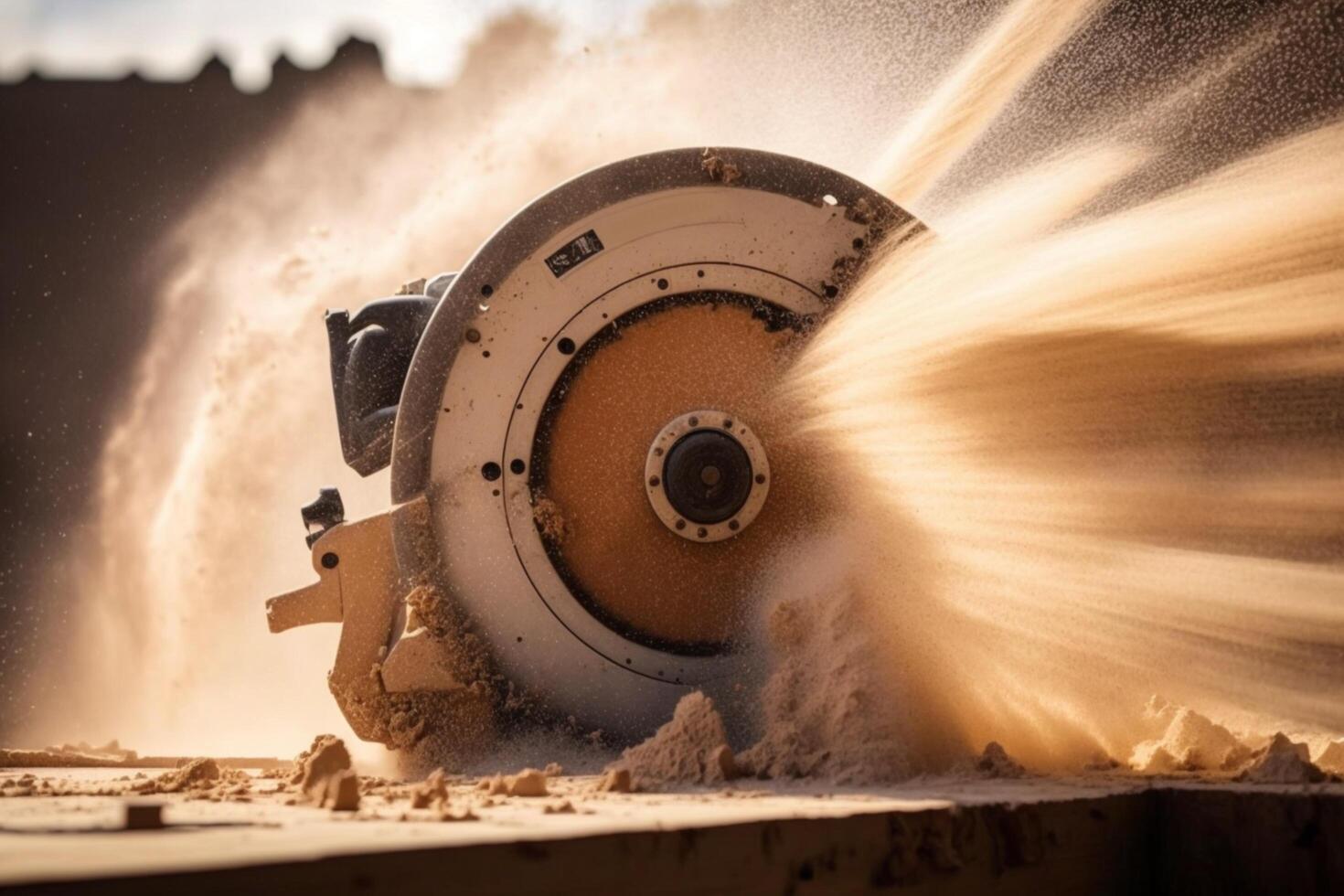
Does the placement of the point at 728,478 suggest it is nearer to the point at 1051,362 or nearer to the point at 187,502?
the point at 1051,362

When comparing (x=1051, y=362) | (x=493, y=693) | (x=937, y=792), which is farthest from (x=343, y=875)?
(x=1051, y=362)

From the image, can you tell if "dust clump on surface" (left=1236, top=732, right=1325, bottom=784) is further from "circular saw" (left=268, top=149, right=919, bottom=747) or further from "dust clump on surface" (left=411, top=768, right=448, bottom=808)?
"dust clump on surface" (left=411, top=768, right=448, bottom=808)

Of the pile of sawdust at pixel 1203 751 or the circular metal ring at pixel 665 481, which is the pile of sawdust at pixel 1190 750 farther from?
the circular metal ring at pixel 665 481

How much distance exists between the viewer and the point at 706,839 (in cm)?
145

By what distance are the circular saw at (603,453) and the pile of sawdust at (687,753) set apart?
31 cm

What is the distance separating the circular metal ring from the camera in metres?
2.67

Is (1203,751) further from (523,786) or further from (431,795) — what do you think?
(431,795)

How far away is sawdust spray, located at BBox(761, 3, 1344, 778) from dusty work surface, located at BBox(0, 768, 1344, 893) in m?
0.44

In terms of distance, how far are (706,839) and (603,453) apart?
1.36 metres

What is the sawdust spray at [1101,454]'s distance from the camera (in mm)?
2596

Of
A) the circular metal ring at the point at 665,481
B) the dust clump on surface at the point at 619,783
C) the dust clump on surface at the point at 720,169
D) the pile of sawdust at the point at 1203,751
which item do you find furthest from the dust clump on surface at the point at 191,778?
the pile of sawdust at the point at 1203,751

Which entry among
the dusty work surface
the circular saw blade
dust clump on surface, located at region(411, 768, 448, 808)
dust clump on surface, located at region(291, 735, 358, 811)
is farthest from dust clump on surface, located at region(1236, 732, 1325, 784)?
dust clump on surface, located at region(291, 735, 358, 811)

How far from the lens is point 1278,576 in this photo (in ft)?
9.80

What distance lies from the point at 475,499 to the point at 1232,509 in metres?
1.59
